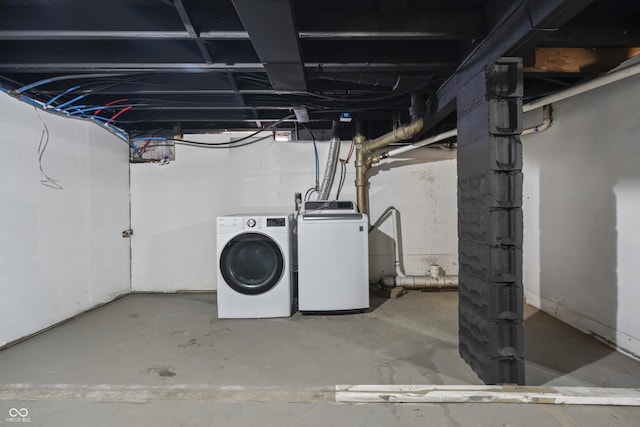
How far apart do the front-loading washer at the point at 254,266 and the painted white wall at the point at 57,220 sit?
4.19 feet

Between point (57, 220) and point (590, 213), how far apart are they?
4.06m

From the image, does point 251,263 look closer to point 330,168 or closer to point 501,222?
point 330,168

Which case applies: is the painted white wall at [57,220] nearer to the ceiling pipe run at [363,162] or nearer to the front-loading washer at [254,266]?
the front-loading washer at [254,266]

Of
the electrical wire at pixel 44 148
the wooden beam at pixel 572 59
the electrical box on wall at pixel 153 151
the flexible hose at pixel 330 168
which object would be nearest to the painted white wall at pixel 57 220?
the electrical wire at pixel 44 148

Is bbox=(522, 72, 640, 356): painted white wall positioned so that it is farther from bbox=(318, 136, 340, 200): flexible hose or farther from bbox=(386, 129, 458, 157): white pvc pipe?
bbox=(318, 136, 340, 200): flexible hose

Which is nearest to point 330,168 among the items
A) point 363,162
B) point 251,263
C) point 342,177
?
point 342,177

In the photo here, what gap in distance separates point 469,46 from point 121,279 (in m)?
3.67

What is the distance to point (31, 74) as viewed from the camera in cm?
202

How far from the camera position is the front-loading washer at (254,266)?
243 cm

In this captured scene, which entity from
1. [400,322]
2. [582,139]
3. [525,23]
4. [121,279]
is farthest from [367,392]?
[121,279]

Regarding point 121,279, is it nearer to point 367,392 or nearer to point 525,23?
point 367,392

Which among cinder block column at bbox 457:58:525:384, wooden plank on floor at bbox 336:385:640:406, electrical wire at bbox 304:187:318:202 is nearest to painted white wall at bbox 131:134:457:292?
electrical wire at bbox 304:187:318:202

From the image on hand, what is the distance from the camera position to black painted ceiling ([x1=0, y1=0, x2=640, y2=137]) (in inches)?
54.8

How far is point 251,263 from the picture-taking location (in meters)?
2.51
